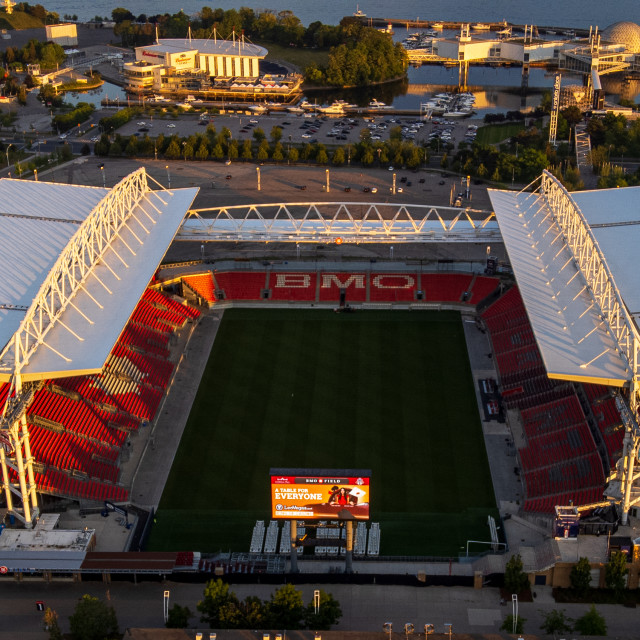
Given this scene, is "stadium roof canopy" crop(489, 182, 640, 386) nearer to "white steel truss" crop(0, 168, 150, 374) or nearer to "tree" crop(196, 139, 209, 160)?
"white steel truss" crop(0, 168, 150, 374)

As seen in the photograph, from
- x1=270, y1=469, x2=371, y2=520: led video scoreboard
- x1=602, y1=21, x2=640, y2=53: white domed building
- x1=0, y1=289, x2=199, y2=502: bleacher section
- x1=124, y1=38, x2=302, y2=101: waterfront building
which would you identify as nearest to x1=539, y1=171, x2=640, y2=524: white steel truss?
x1=270, y1=469, x2=371, y2=520: led video scoreboard

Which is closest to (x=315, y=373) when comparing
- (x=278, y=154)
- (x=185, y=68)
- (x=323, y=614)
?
(x=323, y=614)

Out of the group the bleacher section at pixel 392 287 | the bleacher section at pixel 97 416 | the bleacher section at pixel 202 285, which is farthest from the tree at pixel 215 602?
the bleacher section at pixel 392 287

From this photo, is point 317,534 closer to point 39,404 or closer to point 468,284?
point 39,404

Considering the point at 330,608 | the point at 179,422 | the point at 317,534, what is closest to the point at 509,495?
the point at 317,534

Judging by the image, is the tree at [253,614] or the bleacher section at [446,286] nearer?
the tree at [253,614]

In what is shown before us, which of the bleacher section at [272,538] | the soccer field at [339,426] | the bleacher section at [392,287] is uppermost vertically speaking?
the bleacher section at [392,287]

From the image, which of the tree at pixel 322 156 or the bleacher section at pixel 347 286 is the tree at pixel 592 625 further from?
the tree at pixel 322 156

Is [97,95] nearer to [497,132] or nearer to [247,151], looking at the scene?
[247,151]
